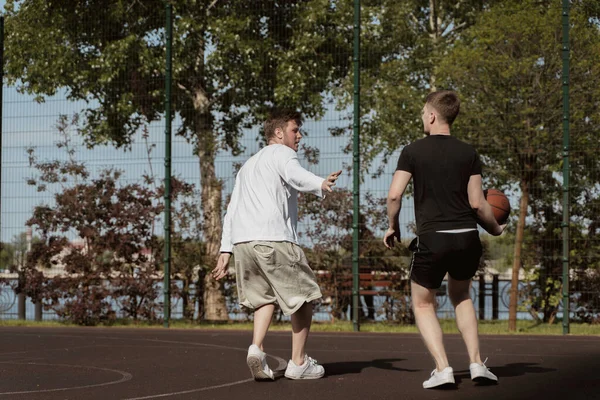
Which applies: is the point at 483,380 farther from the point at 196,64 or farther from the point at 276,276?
the point at 196,64

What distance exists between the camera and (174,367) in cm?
784

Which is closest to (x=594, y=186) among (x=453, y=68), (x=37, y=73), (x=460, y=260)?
(x=453, y=68)

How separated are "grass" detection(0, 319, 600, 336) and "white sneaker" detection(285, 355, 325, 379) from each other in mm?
5567

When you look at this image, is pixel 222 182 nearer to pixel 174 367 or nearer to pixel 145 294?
pixel 145 294

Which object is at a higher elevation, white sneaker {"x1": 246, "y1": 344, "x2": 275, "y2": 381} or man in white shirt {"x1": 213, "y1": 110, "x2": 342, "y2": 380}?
man in white shirt {"x1": 213, "y1": 110, "x2": 342, "y2": 380}

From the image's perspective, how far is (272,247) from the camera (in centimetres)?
669

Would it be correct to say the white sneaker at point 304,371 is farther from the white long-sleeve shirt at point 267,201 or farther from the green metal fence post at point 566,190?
the green metal fence post at point 566,190

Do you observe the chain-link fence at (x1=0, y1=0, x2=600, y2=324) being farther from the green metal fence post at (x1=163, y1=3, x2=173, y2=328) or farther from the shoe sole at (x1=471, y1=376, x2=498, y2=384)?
the shoe sole at (x1=471, y1=376, x2=498, y2=384)

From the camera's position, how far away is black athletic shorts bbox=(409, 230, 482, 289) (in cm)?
602

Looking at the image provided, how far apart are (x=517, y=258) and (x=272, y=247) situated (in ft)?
21.6

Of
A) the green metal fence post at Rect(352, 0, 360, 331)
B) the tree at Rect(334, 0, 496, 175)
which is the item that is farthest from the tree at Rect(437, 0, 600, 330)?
the green metal fence post at Rect(352, 0, 360, 331)

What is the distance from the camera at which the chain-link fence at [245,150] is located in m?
12.6

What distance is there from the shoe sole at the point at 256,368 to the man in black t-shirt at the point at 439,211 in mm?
1118

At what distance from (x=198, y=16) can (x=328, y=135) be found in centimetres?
456
